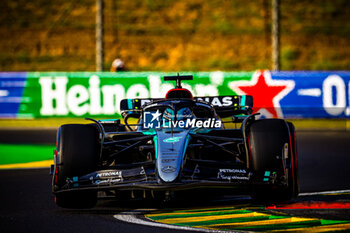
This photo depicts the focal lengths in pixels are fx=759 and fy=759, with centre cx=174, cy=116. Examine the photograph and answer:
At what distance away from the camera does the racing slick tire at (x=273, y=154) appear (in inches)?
Answer: 321

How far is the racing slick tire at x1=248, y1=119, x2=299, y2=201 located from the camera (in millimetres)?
8164

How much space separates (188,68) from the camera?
4038 centimetres

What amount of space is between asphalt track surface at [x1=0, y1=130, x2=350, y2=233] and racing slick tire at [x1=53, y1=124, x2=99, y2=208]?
133 mm

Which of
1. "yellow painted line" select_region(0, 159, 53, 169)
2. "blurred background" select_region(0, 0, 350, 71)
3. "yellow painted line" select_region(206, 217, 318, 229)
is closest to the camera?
"yellow painted line" select_region(206, 217, 318, 229)

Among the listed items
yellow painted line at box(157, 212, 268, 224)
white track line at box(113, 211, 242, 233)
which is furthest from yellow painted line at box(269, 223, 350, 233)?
yellow painted line at box(157, 212, 268, 224)

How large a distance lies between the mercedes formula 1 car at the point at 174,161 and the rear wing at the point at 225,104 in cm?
171

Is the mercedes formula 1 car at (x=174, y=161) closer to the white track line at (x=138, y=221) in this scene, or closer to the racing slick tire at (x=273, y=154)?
the racing slick tire at (x=273, y=154)

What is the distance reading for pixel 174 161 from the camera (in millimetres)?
7859

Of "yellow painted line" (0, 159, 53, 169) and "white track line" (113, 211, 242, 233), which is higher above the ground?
"yellow painted line" (0, 159, 53, 169)

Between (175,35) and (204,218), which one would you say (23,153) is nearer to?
(204,218)

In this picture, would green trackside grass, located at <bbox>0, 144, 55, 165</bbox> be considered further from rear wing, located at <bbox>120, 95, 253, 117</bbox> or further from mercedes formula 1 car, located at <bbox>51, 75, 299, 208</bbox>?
mercedes formula 1 car, located at <bbox>51, 75, 299, 208</bbox>

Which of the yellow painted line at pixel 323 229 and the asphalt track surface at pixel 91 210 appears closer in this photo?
the yellow painted line at pixel 323 229

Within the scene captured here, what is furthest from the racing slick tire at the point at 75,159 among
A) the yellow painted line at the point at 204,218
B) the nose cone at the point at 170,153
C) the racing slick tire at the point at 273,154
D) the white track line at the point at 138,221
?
the racing slick tire at the point at 273,154

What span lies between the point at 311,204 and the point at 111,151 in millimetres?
2505
